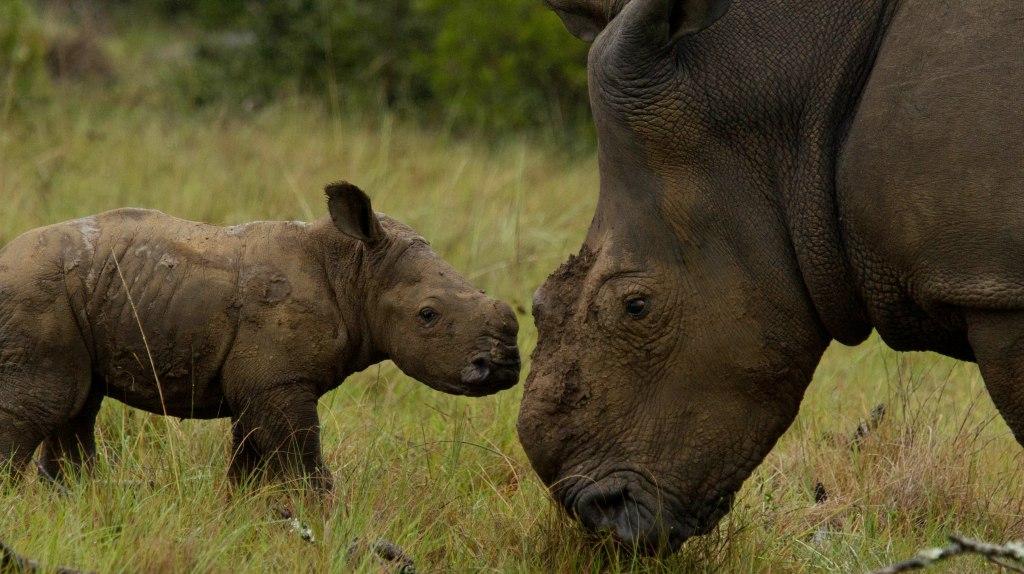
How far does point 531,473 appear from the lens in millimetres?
5125

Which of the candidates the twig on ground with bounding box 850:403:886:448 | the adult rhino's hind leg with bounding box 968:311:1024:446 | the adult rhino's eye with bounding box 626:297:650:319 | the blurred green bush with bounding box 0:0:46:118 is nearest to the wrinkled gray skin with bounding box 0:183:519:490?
the adult rhino's eye with bounding box 626:297:650:319

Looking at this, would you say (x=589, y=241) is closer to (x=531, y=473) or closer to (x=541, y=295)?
(x=541, y=295)

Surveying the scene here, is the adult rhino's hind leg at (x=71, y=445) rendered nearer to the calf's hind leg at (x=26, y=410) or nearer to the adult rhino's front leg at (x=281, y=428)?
the calf's hind leg at (x=26, y=410)

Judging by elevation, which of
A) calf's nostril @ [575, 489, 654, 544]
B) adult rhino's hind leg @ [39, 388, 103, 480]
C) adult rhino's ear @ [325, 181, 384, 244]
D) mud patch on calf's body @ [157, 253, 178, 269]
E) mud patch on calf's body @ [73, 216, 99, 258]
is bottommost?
adult rhino's hind leg @ [39, 388, 103, 480]

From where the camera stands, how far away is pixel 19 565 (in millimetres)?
3572

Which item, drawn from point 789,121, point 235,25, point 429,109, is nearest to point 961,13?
point 789,121

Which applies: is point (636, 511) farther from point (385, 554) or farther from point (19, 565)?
point (19, 565)

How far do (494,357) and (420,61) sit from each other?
31.7ft

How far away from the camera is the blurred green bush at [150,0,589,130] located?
→ 43.3 feet

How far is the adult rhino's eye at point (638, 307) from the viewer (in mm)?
3941

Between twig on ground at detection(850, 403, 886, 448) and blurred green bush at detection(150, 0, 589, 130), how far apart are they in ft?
24.3

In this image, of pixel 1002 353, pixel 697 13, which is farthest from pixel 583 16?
pixel 1002 353

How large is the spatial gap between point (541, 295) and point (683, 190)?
1.68ft

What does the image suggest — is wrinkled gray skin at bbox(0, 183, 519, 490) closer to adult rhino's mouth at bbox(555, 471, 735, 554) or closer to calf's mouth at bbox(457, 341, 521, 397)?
calf's mouth at bbox(457, 341, 521, 397)
